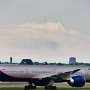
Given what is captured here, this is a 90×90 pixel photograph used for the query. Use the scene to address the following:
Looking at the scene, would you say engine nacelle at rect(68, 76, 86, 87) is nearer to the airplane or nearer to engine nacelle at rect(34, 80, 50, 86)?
the airplane

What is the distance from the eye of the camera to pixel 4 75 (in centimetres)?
6197

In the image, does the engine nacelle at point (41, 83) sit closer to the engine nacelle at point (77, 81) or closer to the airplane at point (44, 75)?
the airplane at point (44, 75)

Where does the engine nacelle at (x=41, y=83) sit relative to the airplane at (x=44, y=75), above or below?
below

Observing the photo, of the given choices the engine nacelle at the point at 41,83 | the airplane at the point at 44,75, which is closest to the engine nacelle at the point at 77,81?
the airplane at the point at 44,75

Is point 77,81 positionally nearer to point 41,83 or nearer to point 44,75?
point 41,83

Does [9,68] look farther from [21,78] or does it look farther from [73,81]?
[73,81]

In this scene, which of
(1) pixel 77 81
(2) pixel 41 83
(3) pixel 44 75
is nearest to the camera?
(1) pixel 77 81

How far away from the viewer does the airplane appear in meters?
61.1

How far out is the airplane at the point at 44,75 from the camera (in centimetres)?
6107

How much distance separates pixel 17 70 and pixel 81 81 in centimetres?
973

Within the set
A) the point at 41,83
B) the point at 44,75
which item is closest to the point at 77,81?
the point at 41,83

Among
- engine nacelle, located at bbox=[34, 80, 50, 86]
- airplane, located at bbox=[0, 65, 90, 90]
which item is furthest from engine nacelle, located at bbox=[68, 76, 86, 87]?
engine nacelle, located at bbox=[34, 80, 50, 86]

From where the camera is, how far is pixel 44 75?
64688 mm

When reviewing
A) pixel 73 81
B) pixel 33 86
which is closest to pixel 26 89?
pixel 33 86
